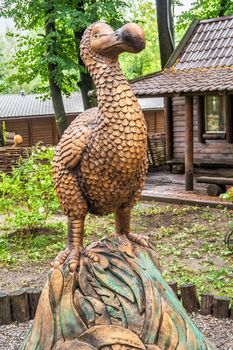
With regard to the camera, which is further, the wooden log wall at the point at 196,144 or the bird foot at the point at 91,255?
the wooden log wall at the point at 196,144

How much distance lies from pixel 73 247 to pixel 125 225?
420 millimetres

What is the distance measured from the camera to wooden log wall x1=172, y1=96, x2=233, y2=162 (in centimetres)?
1315

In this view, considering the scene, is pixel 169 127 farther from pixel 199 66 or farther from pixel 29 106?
pixel 29 106

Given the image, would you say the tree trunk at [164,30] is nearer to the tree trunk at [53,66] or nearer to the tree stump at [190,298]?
the tree trunk at [53,66]

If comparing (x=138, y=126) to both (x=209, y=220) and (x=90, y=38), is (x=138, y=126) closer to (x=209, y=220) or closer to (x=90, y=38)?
(x=90, y=38)

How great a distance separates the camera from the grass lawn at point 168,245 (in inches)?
248

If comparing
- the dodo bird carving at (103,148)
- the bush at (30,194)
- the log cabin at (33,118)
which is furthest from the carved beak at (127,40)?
the log cabin at (33,118)

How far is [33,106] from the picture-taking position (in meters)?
22.1

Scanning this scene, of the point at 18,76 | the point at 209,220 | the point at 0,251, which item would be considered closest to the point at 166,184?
the point at 209,220

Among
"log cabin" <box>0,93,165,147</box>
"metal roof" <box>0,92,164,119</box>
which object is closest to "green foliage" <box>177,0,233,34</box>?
"log cabin" <box>0,93,165,147</box>

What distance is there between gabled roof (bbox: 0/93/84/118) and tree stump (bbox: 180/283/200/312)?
51.2 ft

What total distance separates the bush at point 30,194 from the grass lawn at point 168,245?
1.02 ft

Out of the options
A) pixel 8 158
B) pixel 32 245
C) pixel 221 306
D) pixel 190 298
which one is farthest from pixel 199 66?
pixel 221 306

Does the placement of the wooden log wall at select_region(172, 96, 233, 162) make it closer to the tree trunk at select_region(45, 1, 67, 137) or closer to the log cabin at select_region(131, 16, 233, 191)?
the log cabin at select_region(131, 16, 233, 191)
